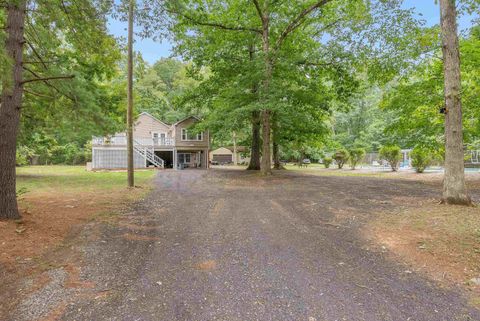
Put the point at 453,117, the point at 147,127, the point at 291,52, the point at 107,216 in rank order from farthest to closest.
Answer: the point at 147,127, the point at 291,52, the point at 453,117, the point at 107,216

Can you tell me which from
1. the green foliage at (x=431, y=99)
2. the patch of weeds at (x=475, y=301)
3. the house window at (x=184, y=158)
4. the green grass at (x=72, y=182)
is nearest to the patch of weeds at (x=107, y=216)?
the green grass at (x=72, y=182)

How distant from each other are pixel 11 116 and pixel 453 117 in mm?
9664

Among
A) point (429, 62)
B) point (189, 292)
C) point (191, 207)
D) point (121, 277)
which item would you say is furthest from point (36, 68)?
point (429, 62)

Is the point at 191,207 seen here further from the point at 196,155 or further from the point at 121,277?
the point at 196,155

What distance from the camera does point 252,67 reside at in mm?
13875

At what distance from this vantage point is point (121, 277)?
3264 mm

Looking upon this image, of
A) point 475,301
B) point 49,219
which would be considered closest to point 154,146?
point 49,219

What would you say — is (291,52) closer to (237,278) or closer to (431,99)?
(431,99)

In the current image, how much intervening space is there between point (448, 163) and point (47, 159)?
44.1 m

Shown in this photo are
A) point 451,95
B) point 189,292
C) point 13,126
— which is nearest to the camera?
point 189,292

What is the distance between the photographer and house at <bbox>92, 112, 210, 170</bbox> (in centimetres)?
2462

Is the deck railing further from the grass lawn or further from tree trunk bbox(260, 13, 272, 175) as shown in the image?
the grass lawn

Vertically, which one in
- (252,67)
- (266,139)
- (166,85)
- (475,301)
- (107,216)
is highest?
(166,85)

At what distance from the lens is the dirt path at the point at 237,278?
2572 mm
